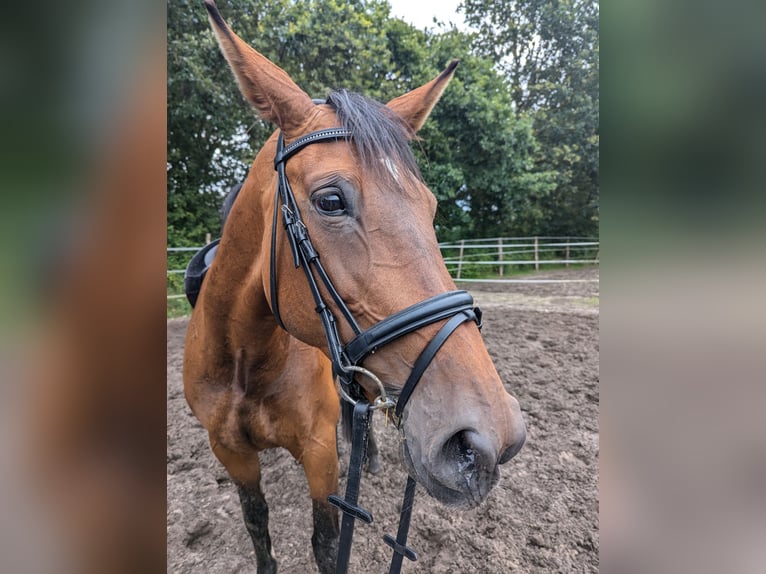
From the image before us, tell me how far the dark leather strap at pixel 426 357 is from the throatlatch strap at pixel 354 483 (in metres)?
0.14

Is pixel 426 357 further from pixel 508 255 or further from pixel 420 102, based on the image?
pixel 508 255

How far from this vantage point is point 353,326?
0.93m

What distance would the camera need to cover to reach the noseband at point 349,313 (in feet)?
2.76

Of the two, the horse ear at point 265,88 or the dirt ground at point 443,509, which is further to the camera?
the dirt ground at point 443,509

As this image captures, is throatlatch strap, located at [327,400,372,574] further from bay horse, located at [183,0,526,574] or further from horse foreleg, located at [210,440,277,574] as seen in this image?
horse foreleg, located at [210,440,277,574]

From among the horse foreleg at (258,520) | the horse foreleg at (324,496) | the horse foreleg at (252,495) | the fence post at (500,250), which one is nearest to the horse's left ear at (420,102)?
the horse foreleg at (324,496)

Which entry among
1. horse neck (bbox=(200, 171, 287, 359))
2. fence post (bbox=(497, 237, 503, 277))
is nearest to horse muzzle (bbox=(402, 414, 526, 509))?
horse neck (bbox=(200, 171, 287, 359))

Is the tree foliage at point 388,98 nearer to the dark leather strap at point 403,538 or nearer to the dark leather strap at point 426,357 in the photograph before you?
the dark leather strap at point 403,538

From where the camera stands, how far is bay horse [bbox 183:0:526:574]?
31.8 inches

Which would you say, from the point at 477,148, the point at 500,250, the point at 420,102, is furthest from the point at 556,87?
the point at 420,102
